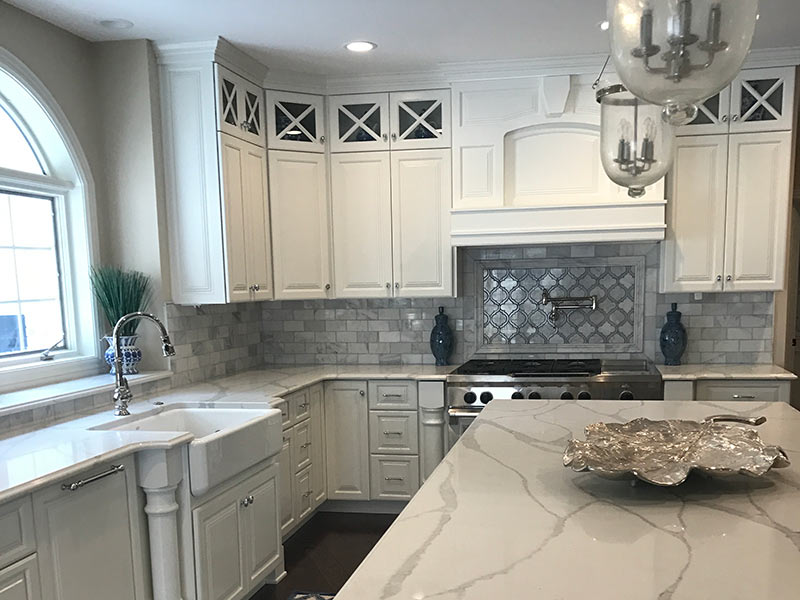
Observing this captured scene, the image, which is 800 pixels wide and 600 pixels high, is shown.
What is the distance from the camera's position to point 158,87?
3.27 metres

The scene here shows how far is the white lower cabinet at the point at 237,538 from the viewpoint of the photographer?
7.88 ft

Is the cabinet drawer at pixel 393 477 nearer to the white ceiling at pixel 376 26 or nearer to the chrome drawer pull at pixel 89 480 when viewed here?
the chrome drawer pull at pixel 89 480

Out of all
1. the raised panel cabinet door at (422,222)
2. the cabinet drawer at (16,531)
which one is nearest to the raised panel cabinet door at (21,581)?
the cabinet drawer at (16,531)

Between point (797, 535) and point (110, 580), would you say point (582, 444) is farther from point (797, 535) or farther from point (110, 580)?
point (110, 580)

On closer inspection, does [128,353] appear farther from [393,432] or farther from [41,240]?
[393,432]

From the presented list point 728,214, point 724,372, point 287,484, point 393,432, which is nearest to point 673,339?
point 724,372

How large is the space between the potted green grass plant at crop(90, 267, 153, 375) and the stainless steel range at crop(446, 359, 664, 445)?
1.79 meters

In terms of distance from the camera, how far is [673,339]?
3.80 m

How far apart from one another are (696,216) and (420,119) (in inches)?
70.7

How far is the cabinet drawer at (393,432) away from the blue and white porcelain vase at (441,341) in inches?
20.1

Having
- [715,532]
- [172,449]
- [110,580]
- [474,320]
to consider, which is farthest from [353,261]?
[715,532]

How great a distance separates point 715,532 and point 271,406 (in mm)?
2181

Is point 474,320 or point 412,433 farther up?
point 474,320

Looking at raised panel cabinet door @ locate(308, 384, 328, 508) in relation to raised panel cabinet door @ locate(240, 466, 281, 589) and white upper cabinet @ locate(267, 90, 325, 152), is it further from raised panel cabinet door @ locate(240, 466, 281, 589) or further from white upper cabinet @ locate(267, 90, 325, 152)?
white upper cabinet @ locate(267, 90, 325, 152)
